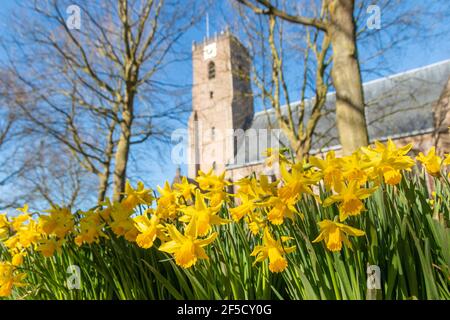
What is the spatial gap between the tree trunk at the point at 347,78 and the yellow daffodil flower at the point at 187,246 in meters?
2.89

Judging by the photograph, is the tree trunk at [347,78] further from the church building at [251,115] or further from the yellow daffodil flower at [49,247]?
the church building at [251,115]

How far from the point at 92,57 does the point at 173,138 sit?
268 cm

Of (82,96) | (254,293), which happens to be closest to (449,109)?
(82,96)

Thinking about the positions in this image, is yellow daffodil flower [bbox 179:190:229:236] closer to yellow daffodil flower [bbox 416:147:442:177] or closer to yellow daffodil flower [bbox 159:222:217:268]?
yellow daffodil flower [bbox 159:222:217:268]

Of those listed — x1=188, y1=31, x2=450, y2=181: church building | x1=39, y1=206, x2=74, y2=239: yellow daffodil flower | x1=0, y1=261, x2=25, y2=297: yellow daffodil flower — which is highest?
x1=188, y1=31, x2=450, y2=181: church building

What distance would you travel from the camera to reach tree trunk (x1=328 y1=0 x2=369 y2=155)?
347cm

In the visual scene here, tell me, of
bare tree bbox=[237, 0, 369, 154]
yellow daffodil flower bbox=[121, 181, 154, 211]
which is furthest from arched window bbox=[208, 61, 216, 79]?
yellow daffodil flower bbox=[121, 181, 154, 211]

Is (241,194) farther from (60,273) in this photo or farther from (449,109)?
(449,109)

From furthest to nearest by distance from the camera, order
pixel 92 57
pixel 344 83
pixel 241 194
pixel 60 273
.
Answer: pixel 92 57, pixel 344 83, pixel 60 273, pixel 241 194

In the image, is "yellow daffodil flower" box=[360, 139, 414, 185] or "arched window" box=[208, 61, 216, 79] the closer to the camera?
"yellow daffodil flower" box=[360, 139, 414, 185]

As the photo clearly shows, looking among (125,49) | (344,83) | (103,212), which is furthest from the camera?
(125,49)

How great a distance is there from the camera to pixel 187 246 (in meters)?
0.94

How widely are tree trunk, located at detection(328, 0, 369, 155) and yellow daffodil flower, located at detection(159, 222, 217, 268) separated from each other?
2894 millimetres
